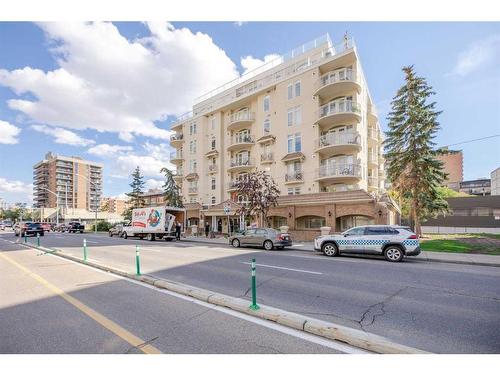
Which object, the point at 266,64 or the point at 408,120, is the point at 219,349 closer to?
the point at 408,120

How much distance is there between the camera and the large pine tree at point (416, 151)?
23.7 meters

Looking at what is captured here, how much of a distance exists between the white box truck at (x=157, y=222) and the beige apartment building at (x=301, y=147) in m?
5.59

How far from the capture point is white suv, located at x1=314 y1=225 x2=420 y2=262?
12.8 meters

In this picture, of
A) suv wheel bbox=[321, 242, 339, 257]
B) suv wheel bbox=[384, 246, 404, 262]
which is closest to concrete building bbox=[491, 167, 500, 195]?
suv wheel bbox=[384, 246, 404, 262]

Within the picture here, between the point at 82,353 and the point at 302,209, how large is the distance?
22458 mm

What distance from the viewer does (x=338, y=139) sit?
25.3m

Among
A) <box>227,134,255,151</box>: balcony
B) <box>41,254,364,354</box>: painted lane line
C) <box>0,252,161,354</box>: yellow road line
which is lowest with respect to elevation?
<box>41,254,364,354</box>: painted lane line

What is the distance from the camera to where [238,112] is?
116 ft

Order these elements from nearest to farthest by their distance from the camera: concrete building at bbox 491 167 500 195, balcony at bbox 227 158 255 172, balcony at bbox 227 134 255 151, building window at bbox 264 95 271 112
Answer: building window at bbox 264 95 271 112, balcony at bbox 227 158 255 172, balcony at bbox 227 134 255 151, concrete building at bbox 491 167 500 195

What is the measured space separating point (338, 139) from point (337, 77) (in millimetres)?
5862

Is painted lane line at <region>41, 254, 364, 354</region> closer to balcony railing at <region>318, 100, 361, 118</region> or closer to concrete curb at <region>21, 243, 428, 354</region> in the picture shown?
concrete curb at <region>21, 243, 428, 354</region>

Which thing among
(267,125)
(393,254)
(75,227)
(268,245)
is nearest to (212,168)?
(267,125)

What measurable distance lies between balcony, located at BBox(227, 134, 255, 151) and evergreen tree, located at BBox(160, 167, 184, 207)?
1046 cm

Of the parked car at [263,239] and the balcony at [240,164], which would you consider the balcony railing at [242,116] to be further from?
the parked car at [263,239]
